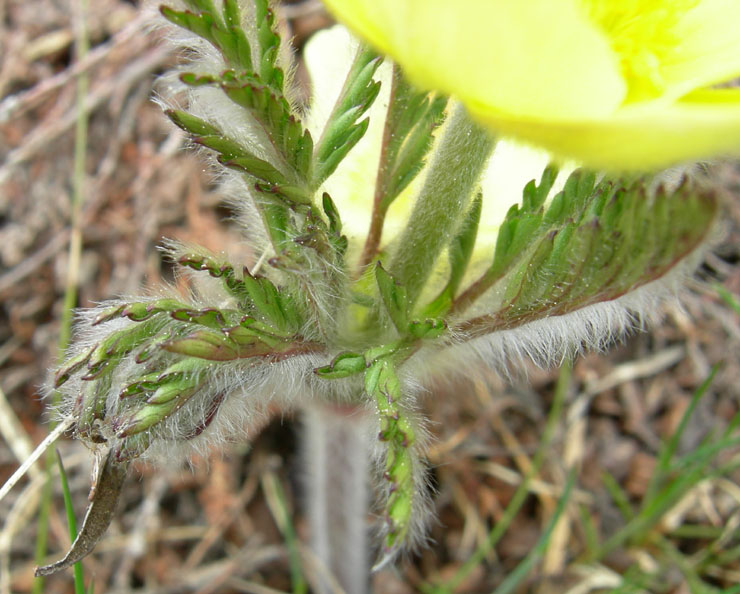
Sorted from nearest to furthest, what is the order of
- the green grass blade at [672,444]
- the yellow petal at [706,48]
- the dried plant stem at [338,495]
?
the yellow petal at [706,48] → the green grass blade at [672,444] → the dried plant stem at [338,495]

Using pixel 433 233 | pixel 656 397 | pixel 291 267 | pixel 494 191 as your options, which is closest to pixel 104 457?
pixel 291 267

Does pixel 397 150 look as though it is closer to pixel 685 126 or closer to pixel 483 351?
pixel 483 351

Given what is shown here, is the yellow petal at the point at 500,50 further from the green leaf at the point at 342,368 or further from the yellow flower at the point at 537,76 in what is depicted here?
the green leaf at the point at 342,368

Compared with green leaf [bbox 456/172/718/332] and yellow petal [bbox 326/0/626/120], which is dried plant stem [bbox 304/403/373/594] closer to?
green leaf [bbox 456/172/718/332]

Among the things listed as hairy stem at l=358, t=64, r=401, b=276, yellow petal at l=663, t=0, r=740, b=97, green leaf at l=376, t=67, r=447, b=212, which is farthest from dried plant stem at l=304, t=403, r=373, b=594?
yellow petal at l=663, t=0, r=740, b=97

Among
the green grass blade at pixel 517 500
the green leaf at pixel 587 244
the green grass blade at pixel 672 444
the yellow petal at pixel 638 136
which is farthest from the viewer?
the green grass blade at pixel 517 500

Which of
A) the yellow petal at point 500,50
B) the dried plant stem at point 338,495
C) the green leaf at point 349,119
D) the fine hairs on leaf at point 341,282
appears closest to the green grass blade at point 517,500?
the dried plant stem at point 338,495

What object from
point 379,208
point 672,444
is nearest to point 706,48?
point 379,208
